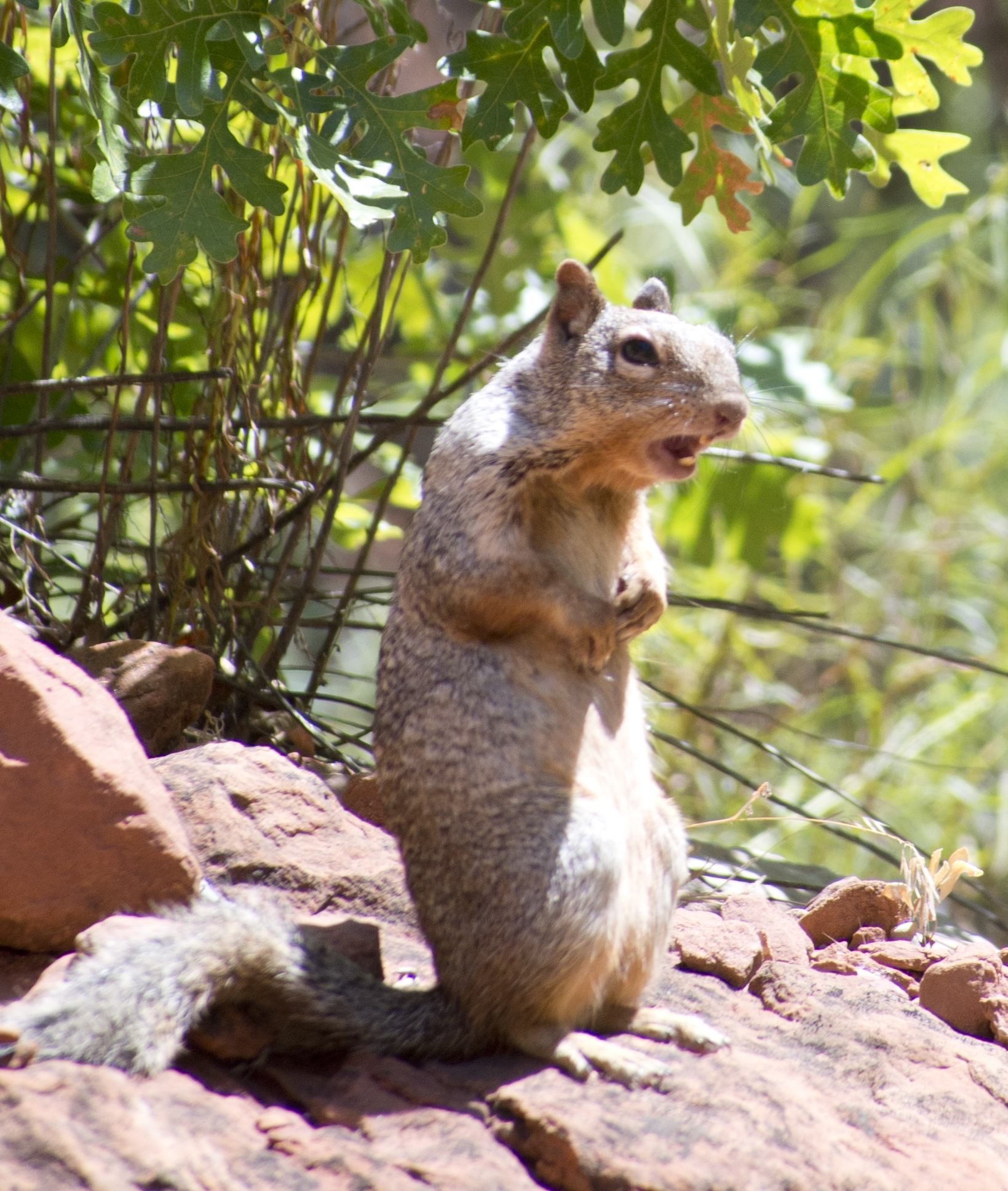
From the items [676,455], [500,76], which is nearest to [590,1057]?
[676,455]

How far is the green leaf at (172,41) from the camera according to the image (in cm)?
277

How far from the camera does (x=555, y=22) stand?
9.71ft

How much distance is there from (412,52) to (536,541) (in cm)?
227

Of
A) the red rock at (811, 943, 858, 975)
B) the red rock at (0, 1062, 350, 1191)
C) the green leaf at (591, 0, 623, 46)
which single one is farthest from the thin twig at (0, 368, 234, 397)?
the red rock at (811, 943, 858, 975)

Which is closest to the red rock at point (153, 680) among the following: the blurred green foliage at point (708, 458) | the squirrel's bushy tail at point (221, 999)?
the blurred green foliage at point (708, 458)

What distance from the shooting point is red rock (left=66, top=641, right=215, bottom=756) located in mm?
3334

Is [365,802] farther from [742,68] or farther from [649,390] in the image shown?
[742,68]

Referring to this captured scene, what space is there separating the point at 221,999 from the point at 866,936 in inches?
81.1

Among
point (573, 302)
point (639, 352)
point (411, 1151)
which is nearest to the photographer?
point (411, 1151)

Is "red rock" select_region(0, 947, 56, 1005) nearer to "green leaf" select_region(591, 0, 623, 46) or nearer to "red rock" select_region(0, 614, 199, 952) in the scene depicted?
"red rock" select_region(0, 614, 199, 952)

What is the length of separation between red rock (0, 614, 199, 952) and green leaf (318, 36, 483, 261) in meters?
1.38

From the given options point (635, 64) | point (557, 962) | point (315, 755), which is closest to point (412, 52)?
point (635, 64)

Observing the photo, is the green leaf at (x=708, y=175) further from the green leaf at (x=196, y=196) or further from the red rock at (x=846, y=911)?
the red rock at (x=846, y=911)

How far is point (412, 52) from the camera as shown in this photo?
427 centimetres
